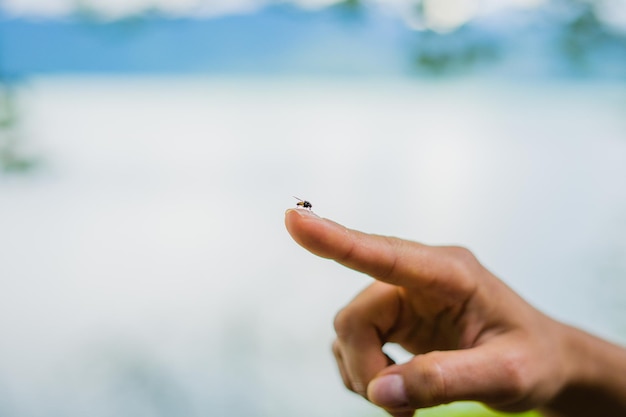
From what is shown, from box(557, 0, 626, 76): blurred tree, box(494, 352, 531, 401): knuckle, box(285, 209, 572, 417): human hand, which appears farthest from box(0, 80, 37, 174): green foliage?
box(557, 0, 626, 76): blurred tree

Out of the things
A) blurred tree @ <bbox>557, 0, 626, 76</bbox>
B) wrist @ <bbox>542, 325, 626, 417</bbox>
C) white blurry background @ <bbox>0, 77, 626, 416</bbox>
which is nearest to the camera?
wrist @ <bbox>542, 325, 626, 417</bbox>

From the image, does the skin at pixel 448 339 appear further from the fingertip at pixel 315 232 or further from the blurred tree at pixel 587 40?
the blurred tree at pixel 587 40

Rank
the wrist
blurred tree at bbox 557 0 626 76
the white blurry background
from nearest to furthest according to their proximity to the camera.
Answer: the wrist
the white blurry background
blurred tree at bbox 557 0 626 76

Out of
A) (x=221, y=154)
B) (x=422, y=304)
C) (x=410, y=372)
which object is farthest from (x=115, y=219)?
(x=410, y=372)

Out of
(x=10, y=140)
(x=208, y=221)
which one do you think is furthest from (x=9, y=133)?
(x=208, y=221)

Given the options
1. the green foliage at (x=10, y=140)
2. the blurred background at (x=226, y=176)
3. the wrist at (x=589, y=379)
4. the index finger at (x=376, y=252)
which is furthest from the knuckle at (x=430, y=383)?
the green foliage at (x=10, y=140)

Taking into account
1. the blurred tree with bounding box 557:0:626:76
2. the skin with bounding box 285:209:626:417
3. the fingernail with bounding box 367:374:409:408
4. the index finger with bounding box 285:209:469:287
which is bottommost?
the fingernail with bounding box 367:374:409:408

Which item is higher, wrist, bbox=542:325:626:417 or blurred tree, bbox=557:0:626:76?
blurred tree, bbox=557:0:626:76

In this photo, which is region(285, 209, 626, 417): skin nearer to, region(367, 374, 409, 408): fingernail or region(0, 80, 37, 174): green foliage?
region(367, 374, 409, 408): fingernail
